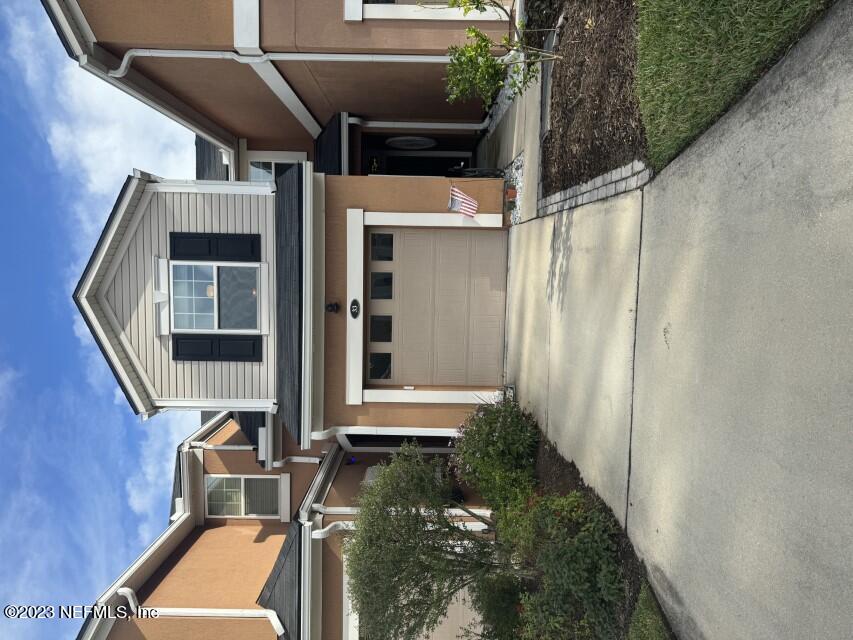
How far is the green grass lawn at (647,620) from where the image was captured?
5047 millimetres

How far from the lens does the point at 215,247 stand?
32.4 feet

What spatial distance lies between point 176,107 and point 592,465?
1189 centimetres

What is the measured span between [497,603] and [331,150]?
11.1 metres

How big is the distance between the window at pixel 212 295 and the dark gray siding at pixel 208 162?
6.26 meters

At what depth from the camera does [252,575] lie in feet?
37.5

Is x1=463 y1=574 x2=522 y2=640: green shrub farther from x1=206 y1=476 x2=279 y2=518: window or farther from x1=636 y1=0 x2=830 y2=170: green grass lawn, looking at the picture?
x1=636 y1=0 x2=830 y2=170: green grass lawn

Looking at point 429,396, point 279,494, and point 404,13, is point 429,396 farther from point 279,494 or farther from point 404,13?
point 404,13

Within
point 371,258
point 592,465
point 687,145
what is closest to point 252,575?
point 371,258

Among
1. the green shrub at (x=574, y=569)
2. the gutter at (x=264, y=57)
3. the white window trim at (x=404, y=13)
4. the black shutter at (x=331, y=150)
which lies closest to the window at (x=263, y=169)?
the black shutter at (x=331, y=150)

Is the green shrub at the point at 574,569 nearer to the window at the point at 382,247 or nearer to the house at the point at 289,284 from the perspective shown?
the house at the point at 289,284

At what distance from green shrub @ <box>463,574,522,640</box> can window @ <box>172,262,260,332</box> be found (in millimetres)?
6444

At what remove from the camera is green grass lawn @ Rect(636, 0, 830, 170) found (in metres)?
3.87

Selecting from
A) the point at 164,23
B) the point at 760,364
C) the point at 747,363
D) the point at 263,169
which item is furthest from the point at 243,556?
the point at 760,364

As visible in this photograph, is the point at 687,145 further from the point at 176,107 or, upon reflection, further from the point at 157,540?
the point at 157,540
